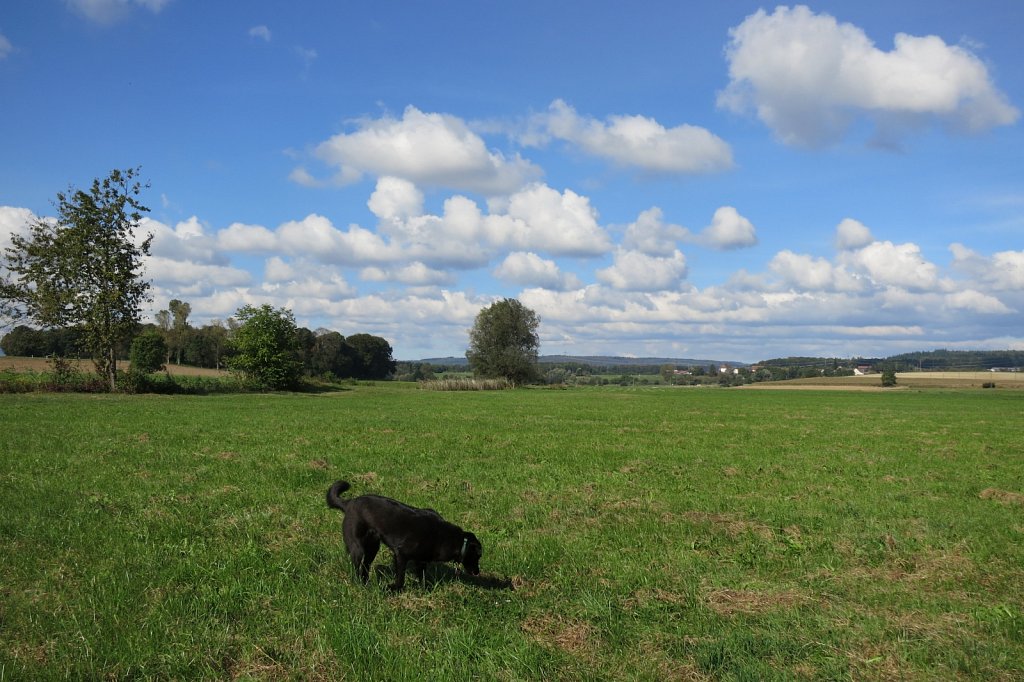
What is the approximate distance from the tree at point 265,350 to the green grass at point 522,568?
47390mm

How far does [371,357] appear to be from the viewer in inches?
5384

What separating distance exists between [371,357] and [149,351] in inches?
2648

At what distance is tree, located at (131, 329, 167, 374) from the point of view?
66625 millimetres

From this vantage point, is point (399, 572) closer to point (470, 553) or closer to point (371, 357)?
point (470, 553)

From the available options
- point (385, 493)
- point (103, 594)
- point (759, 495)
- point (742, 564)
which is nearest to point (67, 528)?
point (103, 594)

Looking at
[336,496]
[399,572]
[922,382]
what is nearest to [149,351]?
[336,496]

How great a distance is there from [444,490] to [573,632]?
747 centimetres

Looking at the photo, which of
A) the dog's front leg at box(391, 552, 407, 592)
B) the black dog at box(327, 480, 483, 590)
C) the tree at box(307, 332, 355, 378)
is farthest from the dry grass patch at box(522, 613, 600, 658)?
the tree at box(307, 332, 355, 378)

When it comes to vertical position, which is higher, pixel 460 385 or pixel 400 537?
pixel 400 537

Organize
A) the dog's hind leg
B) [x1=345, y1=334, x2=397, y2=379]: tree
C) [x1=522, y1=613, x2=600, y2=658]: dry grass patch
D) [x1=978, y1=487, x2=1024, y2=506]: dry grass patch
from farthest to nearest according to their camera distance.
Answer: [x1=345, y1=334, x2=397, y2=379]: tree, [x1=978, y1=487, x2=1024, y2=506]: dry grass patch, the dog's hind leg, [x1=522, y1=613, x2=600, y2=658]: dry grass patch

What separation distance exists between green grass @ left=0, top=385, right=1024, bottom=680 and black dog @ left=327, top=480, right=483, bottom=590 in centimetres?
37

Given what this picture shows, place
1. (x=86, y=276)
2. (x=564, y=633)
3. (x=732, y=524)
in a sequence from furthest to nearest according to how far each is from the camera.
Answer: (x=86, y=276) → (x=732, y=524) → (x=564, y=633)

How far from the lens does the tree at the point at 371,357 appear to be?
134m

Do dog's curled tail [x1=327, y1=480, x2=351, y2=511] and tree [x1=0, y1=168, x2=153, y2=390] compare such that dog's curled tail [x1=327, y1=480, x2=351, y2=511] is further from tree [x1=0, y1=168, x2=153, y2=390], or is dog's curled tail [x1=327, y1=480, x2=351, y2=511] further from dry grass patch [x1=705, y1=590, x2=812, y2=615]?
Result: tree [x1=0, y1=168, x2=153, y2=390]
